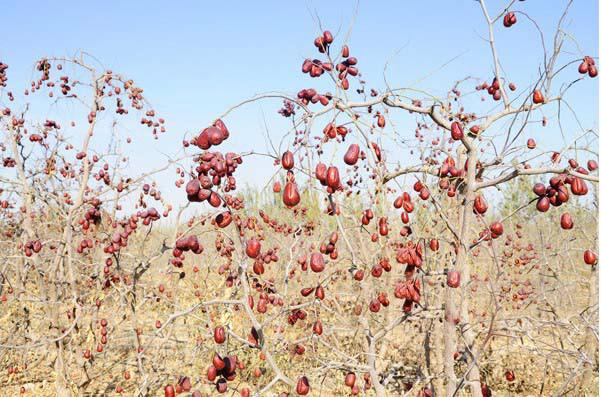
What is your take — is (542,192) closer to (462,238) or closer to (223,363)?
(462,238)

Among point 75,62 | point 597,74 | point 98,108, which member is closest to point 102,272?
point 98,108

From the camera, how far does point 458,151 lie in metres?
3.09

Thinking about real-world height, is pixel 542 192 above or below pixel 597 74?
below

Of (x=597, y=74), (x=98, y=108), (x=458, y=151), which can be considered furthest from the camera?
(x=98, y=108)

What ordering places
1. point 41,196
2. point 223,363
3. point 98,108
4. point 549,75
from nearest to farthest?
point 223,363 < point 549,75 < point 41,196 < point 98,108

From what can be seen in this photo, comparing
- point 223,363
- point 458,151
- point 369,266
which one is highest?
point 458,151

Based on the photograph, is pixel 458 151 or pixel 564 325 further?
pixel 458 151

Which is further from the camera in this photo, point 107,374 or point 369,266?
point 107,374

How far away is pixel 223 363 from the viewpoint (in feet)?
7.03

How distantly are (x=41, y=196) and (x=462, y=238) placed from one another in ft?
12.0

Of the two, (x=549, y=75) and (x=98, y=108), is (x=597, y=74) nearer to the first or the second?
(x=549, y=75)

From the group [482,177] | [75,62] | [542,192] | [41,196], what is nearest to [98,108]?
[75,62]

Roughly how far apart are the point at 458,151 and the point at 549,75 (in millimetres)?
817

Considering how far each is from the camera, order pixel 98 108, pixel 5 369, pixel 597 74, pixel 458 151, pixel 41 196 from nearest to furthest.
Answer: pixel 597 74, pixel 458 151, pixel 41 196, pixel 98 108, pixel 5 369
